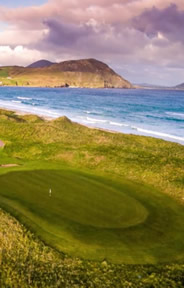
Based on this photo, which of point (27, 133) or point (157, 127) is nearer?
point (27, 133)

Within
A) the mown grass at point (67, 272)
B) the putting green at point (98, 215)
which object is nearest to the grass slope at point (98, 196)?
the putting green at point (98, 215)

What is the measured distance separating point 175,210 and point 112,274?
7233 millimetres

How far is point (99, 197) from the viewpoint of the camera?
57.5 ft

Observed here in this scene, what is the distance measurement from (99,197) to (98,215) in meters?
2.44

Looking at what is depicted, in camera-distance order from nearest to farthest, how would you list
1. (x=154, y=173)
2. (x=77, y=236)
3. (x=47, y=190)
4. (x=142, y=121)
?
(x=77, y=236)
(x=47, y=190)
(x=154, y=173)
(x=142, y=121)

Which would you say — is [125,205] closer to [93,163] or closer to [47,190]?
[47,190]

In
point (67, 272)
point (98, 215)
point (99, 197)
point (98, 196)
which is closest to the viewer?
point (67, 272)

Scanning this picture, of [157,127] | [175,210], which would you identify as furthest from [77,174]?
[157,127]

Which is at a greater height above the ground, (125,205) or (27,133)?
(27,133)

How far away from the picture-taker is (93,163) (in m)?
24.7

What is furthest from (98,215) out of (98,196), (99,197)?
(98,196)

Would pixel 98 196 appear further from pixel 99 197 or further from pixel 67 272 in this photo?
pixel 67 272

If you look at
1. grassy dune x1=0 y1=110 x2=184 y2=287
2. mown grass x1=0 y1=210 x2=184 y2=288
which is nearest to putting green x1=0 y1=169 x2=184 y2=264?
grassy dune x1=0 y1=110 x2=184 y2=287

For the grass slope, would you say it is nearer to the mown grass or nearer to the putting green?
the putting green
